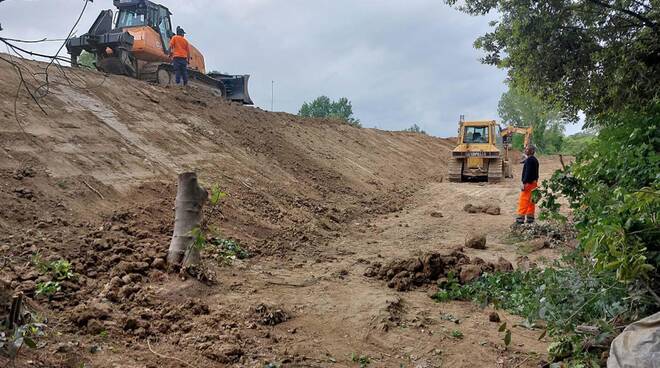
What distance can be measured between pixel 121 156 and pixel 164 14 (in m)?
10.1

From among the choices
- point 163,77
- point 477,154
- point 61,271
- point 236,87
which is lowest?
point 61,271

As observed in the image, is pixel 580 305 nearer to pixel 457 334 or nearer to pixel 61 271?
pixel 457 334

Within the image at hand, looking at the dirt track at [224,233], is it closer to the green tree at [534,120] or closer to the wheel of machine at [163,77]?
the wheel of machine at [163,77]

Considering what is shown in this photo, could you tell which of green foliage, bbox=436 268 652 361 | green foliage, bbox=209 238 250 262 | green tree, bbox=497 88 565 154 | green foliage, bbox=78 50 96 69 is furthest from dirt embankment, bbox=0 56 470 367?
green tree, bbox=497 88 565 154

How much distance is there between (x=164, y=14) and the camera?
54.8 ft

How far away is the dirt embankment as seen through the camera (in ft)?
12.4

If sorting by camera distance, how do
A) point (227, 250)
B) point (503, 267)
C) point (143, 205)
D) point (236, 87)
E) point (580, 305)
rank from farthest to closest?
point (236, 87)
point (143, 205)
point (227, 250)
point (503, 267)
point (580, 305)

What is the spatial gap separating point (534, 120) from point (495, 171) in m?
41.8

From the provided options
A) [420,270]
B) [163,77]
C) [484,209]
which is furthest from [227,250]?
[163,77]

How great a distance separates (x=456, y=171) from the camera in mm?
18453

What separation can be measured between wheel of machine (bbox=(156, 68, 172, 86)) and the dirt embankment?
2.02m

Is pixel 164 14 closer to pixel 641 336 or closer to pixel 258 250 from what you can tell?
pixel 258 250

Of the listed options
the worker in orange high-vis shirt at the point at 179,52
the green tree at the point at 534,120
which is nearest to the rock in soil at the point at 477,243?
the worker in orange high-vis shirt at the point at 179,52

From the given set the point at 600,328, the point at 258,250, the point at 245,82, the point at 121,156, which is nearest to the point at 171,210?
the point at 258,250
